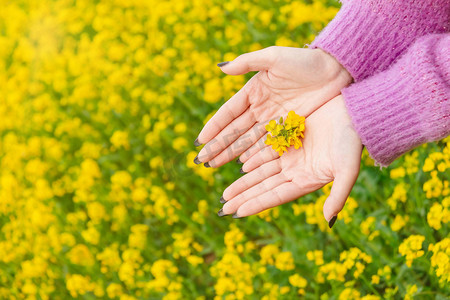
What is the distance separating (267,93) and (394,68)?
0.54 m

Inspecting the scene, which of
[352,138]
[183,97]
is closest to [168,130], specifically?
[183,97]

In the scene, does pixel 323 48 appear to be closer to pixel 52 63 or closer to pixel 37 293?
pixel 37 293

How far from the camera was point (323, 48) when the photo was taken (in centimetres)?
203

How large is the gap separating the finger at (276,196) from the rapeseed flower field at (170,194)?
415mm

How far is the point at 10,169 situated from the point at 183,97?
6.14 feet

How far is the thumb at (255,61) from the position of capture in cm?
194

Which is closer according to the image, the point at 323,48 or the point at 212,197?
the point at 323,48

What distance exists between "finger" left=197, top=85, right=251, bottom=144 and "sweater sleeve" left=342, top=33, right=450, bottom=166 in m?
0.47

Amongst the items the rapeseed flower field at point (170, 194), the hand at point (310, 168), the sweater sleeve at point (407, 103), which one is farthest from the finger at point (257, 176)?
the rapeseed flower field at point (170, 194)

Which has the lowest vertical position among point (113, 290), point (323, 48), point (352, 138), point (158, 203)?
point (113, 290)

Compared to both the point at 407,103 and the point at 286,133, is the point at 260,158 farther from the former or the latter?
the point at 407,103

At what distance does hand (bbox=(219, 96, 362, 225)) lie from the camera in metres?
1.70

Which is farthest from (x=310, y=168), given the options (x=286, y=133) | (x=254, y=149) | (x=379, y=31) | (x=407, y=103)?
(x=379, y=31)

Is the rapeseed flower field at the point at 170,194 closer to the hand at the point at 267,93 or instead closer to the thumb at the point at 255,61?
the hand at the point at 267,93
